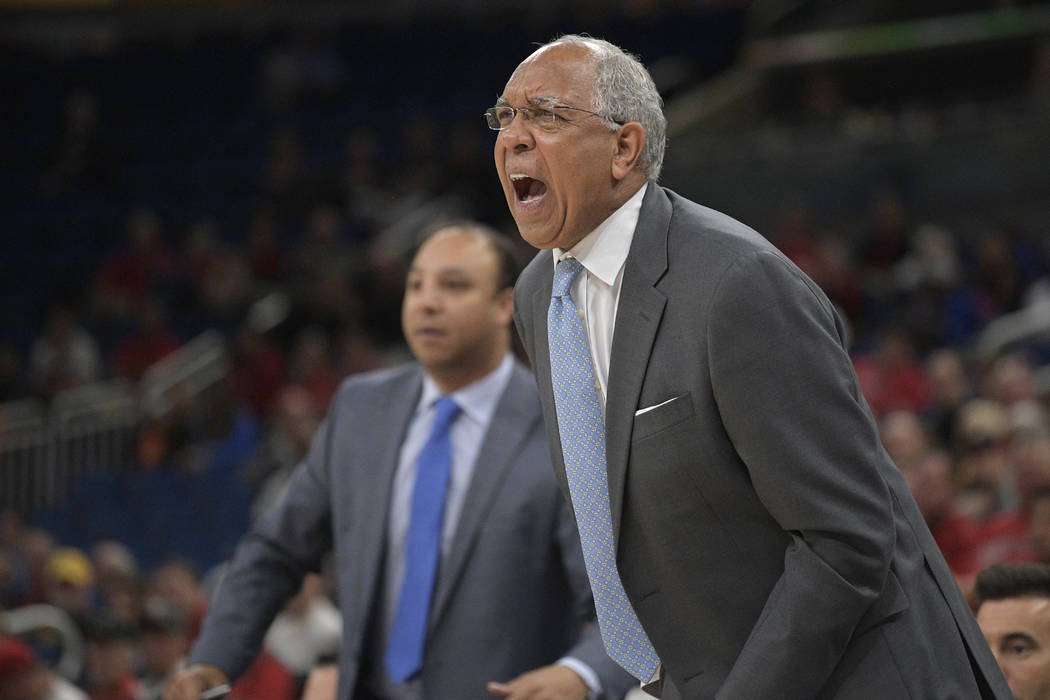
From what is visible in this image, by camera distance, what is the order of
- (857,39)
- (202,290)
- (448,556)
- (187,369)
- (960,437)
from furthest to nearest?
1. (857,39)
2. (202,290)
3. (187,369)
4. (960,437)
5. (448,556)

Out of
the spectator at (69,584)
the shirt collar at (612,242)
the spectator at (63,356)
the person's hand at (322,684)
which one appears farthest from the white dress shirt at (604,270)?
the spectator at (63,356)

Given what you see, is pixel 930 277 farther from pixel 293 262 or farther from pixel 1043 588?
pixel 1043 588

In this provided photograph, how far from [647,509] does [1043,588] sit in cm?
107

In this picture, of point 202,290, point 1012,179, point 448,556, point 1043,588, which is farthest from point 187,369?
point 1043,588

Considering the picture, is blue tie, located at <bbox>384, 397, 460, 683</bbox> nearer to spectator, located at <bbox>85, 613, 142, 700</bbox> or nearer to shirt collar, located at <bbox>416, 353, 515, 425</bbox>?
shirt collar, located at <bbox>416, 353, 515, 425</bbox>

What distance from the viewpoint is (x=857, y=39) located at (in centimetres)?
1334

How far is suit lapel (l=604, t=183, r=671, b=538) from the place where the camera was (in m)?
1.86

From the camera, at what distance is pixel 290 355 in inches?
396

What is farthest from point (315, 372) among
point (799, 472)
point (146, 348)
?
point (799, 472)

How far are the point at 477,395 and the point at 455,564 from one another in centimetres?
42

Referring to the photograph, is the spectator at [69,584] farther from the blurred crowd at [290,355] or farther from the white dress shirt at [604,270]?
the white dress shirt at [604,270]

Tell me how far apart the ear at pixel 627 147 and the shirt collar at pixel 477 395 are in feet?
3.65

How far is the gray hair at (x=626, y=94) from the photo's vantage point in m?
1.96

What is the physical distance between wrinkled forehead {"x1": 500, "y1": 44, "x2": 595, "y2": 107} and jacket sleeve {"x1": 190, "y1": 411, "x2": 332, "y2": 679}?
50.3 inches
